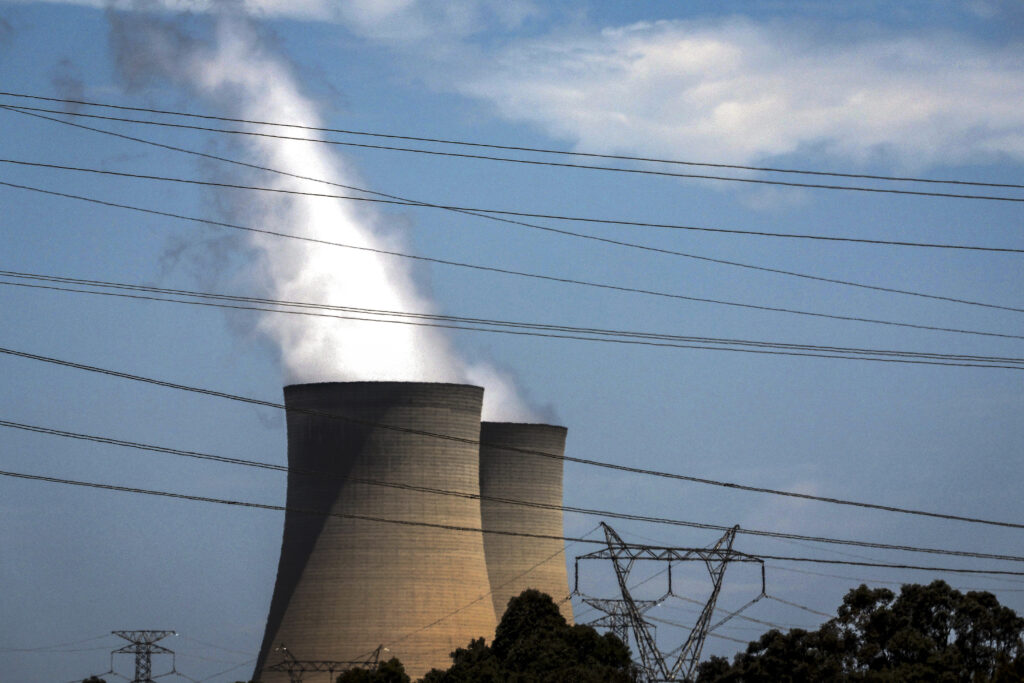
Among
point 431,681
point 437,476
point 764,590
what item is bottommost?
point 431,681

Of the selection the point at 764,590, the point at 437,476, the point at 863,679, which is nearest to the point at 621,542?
the point at 764,590

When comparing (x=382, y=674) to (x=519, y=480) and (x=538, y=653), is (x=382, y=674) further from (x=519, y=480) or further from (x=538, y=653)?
(x=519, y=480)

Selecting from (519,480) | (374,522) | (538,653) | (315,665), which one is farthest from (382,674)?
(519,480)

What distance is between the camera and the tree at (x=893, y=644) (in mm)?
34562

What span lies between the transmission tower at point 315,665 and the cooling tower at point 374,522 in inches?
7.6

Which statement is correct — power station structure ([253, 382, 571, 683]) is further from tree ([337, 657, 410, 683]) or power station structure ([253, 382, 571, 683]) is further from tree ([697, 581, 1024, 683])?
tree ([697, 581, 1024, 683])

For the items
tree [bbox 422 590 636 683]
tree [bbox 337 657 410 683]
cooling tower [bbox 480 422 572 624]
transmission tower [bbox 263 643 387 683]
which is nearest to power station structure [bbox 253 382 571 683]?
transmission tower [bbox 263 643 387 683]

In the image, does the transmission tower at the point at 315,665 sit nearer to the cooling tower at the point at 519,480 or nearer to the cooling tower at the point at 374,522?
the cooling tower at the point at 374,522

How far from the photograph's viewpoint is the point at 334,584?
111 feet

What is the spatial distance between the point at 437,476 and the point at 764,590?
995 cm

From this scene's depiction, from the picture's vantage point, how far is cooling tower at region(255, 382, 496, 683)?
33625 millimetres

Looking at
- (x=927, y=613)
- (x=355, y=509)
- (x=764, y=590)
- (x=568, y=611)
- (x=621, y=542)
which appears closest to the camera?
(x=764, y=590)

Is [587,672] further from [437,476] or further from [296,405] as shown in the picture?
[296,405]

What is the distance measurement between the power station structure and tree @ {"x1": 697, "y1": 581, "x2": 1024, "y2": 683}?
22.4 ft
